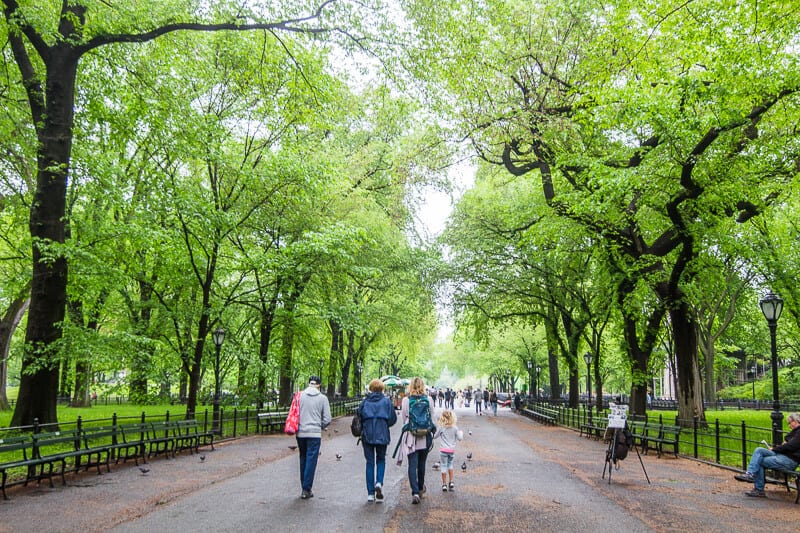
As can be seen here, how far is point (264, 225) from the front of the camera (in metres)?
24.9

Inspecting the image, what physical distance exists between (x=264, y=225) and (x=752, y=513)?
20312mm

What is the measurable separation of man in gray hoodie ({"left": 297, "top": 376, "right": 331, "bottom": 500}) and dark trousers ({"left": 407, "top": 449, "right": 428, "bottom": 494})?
52.5 inches

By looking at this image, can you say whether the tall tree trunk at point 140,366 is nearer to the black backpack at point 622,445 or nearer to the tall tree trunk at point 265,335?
the tall tree trunk at point 265,335

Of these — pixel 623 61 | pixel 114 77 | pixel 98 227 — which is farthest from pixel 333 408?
pixel 623 61

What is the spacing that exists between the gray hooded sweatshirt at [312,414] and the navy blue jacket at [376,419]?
0.56 meters

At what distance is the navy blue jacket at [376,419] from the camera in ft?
27.4

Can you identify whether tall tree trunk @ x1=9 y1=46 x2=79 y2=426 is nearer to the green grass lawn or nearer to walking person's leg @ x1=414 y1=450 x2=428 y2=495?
the green grass lawn

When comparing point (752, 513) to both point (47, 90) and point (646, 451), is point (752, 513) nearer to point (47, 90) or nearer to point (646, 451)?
point (646, 451)

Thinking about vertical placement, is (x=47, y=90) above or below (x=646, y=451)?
above

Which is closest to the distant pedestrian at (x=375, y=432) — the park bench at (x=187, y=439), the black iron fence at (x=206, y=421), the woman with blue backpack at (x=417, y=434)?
the woman with blue backpack at (x=417, y=434)

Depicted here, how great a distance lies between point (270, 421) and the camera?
2289cm

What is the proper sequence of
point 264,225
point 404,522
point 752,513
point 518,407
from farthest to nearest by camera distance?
point 518,407, point 264,225, point 752,513, point 404,522

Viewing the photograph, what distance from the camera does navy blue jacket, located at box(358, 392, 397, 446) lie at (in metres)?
8.36

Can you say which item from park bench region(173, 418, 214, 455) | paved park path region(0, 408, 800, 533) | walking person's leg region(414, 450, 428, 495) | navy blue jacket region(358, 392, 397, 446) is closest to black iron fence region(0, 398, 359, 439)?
park bench region(173, 418, 214, 455)
